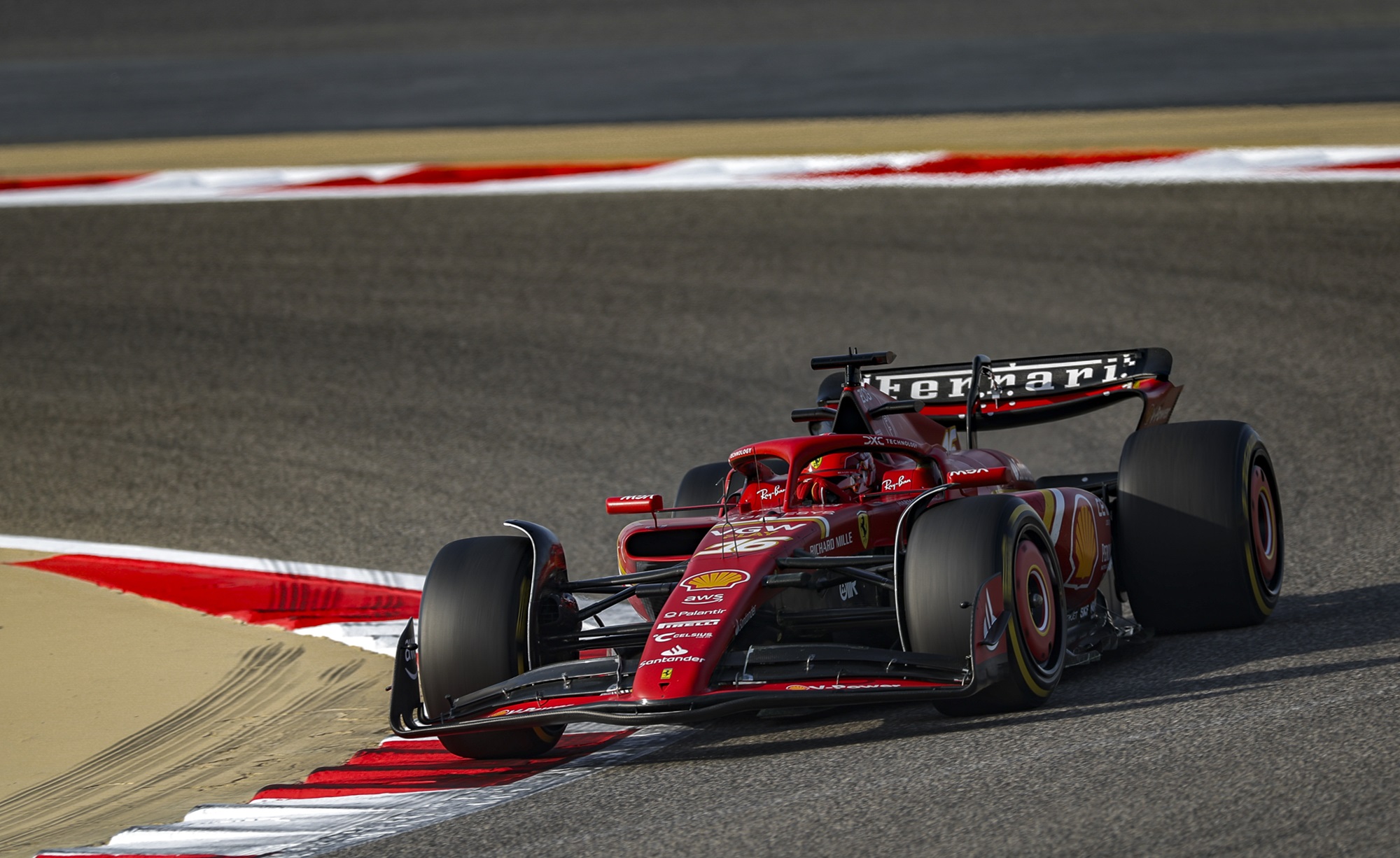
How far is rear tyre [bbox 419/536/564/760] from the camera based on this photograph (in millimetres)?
5309

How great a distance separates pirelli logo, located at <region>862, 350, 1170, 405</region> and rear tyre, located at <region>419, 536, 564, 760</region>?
2.49 metres

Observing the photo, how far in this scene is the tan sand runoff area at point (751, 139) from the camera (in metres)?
14.3

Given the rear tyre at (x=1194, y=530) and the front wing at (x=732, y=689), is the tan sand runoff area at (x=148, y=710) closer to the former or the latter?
the front wing at (x=732, y=689)

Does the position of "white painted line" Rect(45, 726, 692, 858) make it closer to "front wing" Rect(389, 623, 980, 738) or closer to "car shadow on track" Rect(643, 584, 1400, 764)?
"front wing" Rect(389, 623, 980, 738)

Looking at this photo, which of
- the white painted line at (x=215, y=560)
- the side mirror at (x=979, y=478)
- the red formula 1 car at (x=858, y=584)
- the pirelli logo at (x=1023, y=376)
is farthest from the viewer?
the white painted line at (x=215, y=560)

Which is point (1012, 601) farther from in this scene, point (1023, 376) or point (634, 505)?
point (1023, 376)

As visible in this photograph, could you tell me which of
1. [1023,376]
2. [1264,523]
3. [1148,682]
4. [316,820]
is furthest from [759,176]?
[316,820]

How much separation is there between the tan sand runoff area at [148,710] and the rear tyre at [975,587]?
200 cm

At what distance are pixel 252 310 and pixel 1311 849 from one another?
33.9 feet

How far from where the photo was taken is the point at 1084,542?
611cm

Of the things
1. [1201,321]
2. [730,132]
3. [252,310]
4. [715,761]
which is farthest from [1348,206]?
[715,761]

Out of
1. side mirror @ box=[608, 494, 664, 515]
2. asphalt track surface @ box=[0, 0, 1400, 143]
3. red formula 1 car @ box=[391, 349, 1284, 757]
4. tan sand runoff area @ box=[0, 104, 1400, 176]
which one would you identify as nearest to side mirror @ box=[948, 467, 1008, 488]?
red formula 1 car @ box=[391, 349, 1284, 757]

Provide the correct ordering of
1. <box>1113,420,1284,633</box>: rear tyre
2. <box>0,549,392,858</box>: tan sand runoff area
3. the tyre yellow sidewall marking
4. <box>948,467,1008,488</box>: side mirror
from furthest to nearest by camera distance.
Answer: <box>1113,420,1284,633</box>: rear tyre
<box>948,467,1008,488</box>: side mirror
<box>0,549,392,858</box>: tan sand runoff area
the tyre yellow sidewall marking

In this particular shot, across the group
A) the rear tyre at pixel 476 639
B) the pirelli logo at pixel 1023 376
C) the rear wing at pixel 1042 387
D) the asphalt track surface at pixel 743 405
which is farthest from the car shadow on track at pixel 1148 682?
the pirelli logo at pixel 1023 376
